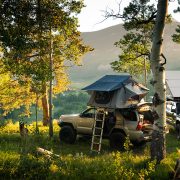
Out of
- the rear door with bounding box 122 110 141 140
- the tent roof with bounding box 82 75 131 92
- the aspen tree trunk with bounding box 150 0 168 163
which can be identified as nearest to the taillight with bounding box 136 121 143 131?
the rear door with bounding box 122 110 141 140

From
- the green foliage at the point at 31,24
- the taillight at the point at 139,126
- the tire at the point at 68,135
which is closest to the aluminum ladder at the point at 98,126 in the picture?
the tire at the point at 68,135

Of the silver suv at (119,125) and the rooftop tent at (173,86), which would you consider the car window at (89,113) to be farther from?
the rooftop tent at (173,86)

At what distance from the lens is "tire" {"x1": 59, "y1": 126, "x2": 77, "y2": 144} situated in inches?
715

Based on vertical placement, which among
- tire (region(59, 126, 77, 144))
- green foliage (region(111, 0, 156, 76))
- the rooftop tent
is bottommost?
tire (region(59, 126, 77, 144))

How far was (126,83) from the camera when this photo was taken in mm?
17109

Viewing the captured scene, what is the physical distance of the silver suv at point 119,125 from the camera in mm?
16453

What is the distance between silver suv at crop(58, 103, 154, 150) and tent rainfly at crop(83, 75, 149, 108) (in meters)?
0.49

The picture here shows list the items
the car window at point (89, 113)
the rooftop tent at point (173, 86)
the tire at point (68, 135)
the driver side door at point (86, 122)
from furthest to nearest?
the rooftop tent at point (173, 86), the tire at point (68, 135), the car window at point (89, 113), the driver side door at point (86, 122)

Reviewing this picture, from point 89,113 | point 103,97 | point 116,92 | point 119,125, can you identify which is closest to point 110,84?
point 116,92

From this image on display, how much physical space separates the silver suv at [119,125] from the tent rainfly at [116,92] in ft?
1.60

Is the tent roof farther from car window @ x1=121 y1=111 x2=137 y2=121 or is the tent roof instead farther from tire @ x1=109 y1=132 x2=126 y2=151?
tire @ x1=109 y1=132 x2=126 y2=151

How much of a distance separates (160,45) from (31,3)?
7.03m

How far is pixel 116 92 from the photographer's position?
16891mm

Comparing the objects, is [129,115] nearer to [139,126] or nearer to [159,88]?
[139,126]
